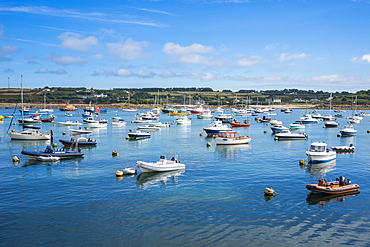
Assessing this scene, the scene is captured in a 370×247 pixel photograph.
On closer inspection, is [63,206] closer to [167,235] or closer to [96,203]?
[96,203]

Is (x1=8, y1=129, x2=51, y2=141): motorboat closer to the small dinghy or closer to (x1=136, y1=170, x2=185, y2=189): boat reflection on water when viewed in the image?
the small dinghy

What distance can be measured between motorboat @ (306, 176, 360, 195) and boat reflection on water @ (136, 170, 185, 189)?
1391 centimetres

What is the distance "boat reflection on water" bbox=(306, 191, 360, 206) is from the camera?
103ft

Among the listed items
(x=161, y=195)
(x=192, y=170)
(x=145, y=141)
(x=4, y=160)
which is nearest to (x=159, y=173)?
(x=192, y=170)

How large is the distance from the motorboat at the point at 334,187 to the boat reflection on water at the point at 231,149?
22.6 m

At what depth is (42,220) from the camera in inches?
1051

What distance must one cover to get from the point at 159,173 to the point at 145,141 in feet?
108

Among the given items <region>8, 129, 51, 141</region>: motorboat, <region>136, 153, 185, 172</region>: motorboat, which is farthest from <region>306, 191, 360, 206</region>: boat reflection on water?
<region>8, 129, 51, 141</region>: motorboat

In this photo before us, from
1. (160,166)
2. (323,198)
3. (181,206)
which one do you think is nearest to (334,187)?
(323,198)

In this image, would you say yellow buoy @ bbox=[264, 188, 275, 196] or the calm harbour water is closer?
the calm harbour water

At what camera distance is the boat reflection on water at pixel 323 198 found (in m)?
31.5

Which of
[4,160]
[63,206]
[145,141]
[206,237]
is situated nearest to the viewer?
[206,237]

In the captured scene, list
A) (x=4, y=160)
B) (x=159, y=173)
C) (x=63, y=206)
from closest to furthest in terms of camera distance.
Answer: (x=63, y=206) < (x=159, y=173) < (x=4, y=160)

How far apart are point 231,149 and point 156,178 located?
26064 mm
